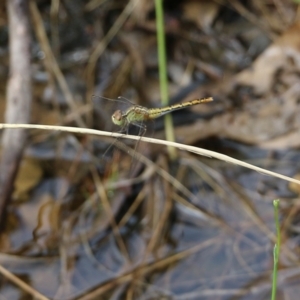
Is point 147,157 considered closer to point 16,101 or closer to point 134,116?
point 134,116

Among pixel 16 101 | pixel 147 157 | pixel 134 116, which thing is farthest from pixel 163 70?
pixel 16 101

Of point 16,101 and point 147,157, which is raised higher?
point 16,101

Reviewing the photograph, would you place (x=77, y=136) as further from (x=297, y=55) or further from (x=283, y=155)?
(x=297, y=55)

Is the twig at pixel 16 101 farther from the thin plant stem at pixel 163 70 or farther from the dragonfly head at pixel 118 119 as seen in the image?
the thin plant stem at pixel 163 70

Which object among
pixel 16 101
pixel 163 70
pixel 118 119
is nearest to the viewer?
pixel 118 119

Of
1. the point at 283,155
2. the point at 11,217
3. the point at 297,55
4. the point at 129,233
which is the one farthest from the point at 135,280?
the point at 297,55

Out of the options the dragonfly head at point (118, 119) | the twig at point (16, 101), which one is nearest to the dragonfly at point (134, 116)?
the dragonfly head at point (118, 119)

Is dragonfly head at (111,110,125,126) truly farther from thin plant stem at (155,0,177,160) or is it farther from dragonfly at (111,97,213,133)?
thin plant stem at (155,0,177,160)

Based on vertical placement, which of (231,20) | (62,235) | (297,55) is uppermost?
(231,20)
